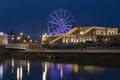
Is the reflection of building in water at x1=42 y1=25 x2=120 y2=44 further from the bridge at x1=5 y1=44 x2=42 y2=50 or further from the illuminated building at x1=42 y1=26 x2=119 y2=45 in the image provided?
the bridge at x1=5 y1=44 x2=42 y2=50

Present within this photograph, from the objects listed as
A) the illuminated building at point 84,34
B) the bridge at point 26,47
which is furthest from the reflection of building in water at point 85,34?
the bridge at point 26,47

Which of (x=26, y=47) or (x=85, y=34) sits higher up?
(x=85, y=34)

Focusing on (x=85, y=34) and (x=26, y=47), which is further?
(x=85, y=34)

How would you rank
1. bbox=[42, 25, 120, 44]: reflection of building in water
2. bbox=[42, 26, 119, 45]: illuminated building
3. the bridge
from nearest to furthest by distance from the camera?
the bridge < bbox=[42, 25, 120, 44]: reflection of building in water < bbox=[42, 26, 119, 45]: illuminated building

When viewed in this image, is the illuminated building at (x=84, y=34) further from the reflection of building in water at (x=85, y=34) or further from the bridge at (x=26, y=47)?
the bridge at (x=26, y=47)

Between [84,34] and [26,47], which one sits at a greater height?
[84,34]

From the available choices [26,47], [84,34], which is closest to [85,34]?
[84,34]

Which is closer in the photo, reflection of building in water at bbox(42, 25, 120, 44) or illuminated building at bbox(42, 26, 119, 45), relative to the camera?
reflection of building in water at bbox(42, 25, 120, 44)

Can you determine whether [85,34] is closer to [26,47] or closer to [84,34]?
[84,34]

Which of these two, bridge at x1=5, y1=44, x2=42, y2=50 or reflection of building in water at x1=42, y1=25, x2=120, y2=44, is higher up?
reflection of building in water at x1=42, y1=25, x2=120, y2=44

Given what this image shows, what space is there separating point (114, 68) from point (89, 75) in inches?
369

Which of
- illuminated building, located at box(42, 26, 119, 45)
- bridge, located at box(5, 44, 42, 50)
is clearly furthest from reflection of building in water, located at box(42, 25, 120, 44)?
bridge, located at box(5, 44, 42, 50)

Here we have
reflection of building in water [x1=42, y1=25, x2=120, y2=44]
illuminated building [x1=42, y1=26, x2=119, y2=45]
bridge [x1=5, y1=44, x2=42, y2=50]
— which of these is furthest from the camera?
illuminated building [x1=42, y1=26, x2=119, y2=45]

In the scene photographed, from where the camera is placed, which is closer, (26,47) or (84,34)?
(26,47)
